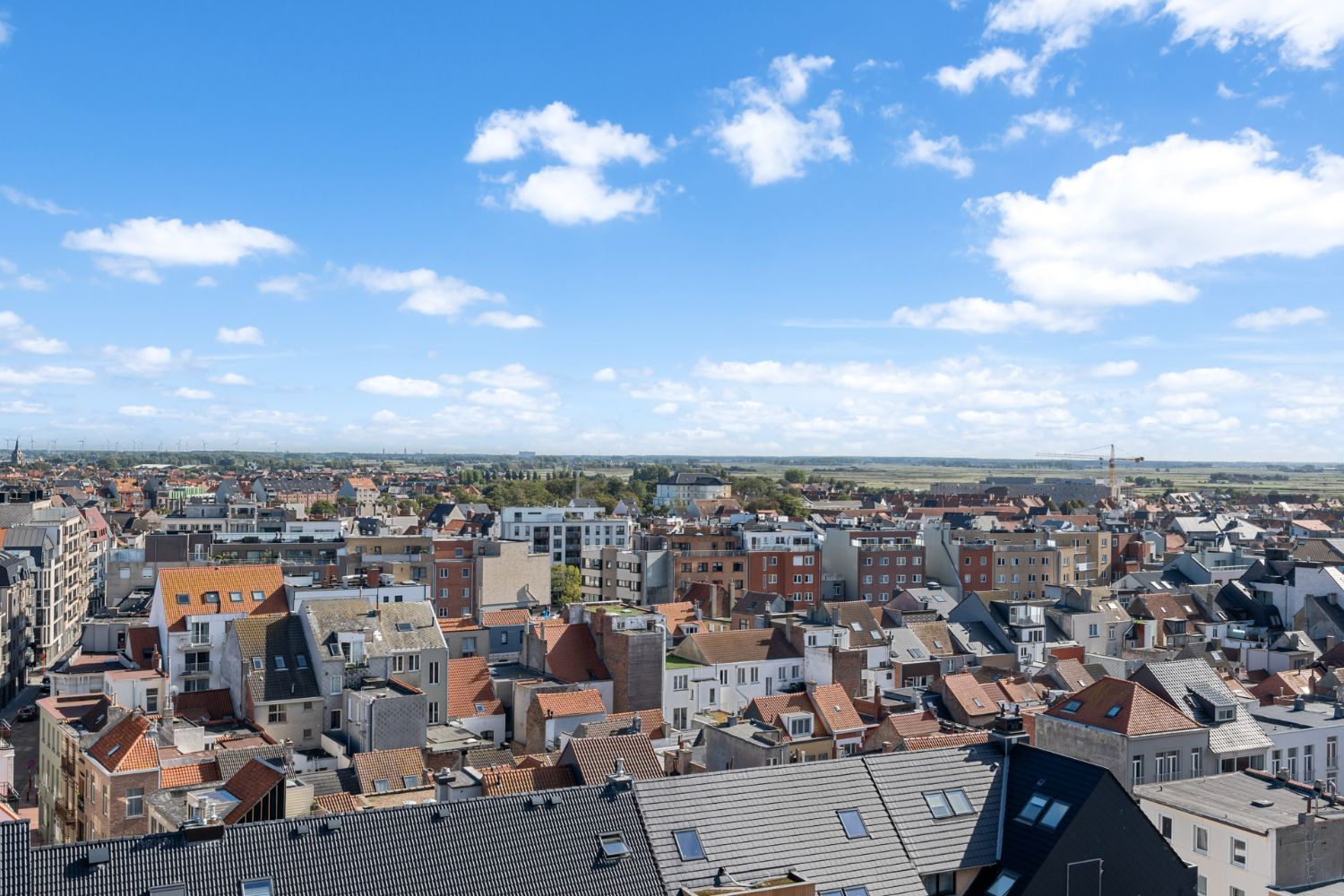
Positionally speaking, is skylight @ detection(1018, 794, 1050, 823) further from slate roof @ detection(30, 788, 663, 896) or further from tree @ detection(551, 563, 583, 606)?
tree @ detection(551, 563, 583, 606)

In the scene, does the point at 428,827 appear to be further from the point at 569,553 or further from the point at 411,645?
the point at 569,553

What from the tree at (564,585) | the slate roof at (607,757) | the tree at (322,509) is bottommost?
the tree at (564,585)

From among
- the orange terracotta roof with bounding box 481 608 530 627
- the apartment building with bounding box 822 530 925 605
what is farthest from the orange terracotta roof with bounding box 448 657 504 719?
the apartment building with bounding box 822 530 925 605

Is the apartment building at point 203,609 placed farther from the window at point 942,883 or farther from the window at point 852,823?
the window at point 942,883

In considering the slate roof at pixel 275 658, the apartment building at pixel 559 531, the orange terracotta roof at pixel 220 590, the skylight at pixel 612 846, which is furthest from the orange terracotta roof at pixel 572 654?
the apartment building at pixel 559 531

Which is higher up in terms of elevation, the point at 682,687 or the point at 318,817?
the point at 318,817

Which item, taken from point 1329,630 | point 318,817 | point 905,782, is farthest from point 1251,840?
point 1329,630

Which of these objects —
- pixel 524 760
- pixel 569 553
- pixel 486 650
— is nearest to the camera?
pixel 524 760
